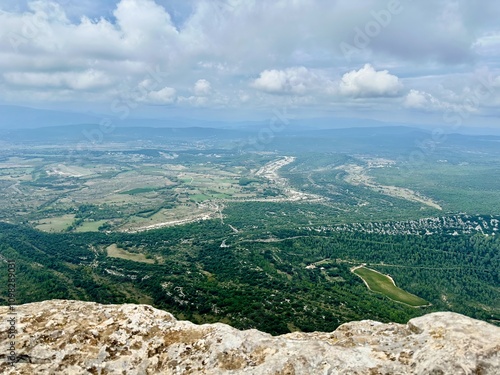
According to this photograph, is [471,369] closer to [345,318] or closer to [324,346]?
[324,346]

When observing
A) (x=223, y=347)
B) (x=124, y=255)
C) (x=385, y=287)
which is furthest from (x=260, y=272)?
(x=223, y=347)

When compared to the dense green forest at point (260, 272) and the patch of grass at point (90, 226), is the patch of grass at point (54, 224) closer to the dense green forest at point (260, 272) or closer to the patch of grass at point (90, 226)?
the patch of grass at point (90, 226)

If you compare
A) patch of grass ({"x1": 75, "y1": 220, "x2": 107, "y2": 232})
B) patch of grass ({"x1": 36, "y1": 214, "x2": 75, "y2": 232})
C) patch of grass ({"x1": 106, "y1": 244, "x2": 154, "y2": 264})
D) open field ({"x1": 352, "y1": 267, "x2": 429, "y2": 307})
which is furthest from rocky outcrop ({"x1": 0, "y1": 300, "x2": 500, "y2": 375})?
patch of grass ({"x1": 36, "y1": 214, "x2": 75, "y2": 232})

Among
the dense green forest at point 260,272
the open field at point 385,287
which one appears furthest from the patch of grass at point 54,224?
the open field at point 385,287

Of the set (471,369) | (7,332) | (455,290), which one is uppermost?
(471,369)

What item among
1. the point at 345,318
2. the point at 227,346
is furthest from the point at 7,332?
the point at 345,318
